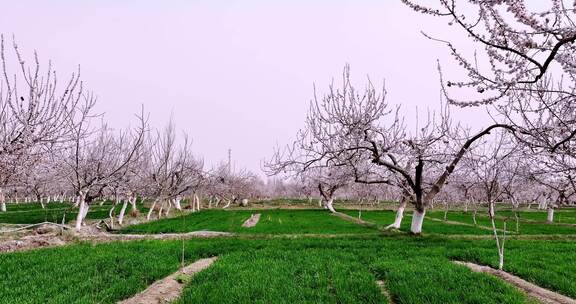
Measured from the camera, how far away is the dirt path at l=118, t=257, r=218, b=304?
7414mm

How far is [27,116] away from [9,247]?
913cm

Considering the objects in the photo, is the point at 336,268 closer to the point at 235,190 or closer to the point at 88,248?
the point at 88,248

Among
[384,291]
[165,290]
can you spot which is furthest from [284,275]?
[165,290]

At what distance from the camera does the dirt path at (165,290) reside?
7414 mm

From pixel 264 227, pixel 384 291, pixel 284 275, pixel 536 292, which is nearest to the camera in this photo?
pixel 536 292

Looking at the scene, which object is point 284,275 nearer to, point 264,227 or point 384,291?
point 384,291

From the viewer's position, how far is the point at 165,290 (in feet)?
26.8

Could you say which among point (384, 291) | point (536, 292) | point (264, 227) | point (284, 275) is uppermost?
point (536, 292)

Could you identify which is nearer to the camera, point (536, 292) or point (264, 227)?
point (536, 292)

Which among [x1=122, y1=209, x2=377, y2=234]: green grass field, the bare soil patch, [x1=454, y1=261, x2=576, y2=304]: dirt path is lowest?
[x1=122, y1=209, x2=377, y2=234]: green grass field

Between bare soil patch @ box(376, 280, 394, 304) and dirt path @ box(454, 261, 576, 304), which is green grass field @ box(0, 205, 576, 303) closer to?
bare soil patch @ box(376, 280, 394, 304)

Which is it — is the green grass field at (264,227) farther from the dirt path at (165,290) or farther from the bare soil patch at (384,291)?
the bare soil patch at (384,291)

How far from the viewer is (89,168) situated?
2305 centimetres

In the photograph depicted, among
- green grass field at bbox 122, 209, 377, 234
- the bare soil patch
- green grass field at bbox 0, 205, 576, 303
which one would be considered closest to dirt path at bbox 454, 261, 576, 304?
green grass field at bbox 0, 205, 576, 303
